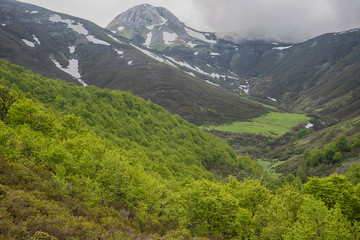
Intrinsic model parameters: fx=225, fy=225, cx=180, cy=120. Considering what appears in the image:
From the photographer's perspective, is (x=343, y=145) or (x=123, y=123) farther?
(x=343, y=145)

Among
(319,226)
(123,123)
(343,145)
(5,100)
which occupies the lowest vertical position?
(123,123)

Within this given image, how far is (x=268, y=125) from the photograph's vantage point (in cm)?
16688

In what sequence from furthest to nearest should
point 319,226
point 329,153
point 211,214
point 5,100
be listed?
1. point 329,153
2. point 5,100
3. point 211,214
4. point 319,226

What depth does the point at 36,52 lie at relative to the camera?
621 feet

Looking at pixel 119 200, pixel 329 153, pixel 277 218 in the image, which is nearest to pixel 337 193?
pixel 277 218

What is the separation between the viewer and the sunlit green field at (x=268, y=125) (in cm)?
15120

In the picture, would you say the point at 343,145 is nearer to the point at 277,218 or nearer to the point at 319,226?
the point at 277,218

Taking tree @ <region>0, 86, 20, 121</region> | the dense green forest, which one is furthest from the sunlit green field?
tree @ <region>0, 86, 20, 121</region>

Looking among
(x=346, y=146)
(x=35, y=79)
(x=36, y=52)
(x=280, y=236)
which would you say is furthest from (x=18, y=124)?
(x=36, y=52)

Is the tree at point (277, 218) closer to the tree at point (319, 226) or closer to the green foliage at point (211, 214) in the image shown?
the tree at point (319, 226)

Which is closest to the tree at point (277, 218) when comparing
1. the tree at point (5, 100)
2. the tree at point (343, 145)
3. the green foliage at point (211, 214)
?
the green foliage at point (211, 214)

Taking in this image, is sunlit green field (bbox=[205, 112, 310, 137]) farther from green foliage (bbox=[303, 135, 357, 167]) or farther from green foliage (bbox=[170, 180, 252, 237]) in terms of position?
green foliage (bbox=[170, 180, 252, 237])

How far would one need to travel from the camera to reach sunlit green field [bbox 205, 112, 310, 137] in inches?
5953

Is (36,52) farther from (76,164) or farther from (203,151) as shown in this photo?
(76,164)
